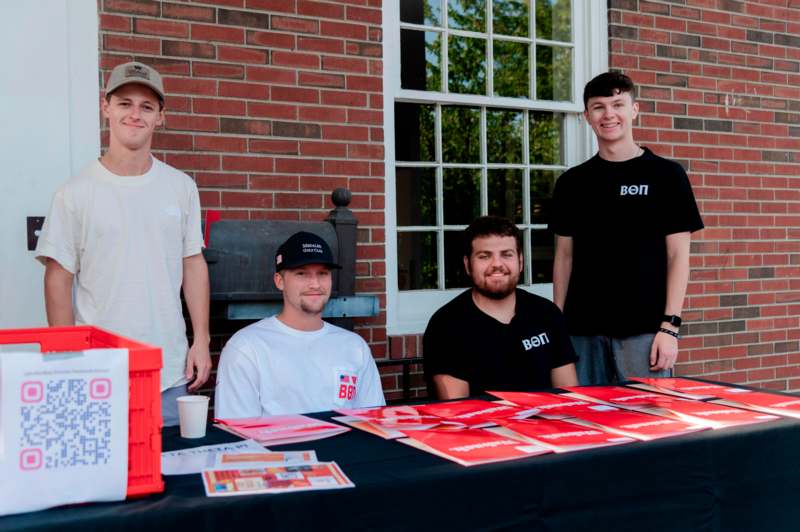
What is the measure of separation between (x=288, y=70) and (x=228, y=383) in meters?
1.68

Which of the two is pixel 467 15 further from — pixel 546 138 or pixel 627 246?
pixel 627 246

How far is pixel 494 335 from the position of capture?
3053mm

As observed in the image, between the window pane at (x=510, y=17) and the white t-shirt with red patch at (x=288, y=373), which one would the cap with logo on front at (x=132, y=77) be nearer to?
the white t-shirt with red patch at (x=288, y=373)

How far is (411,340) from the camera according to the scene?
421 cm

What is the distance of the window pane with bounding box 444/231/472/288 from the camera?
444 cm

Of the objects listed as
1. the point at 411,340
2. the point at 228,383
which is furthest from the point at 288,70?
the point at 228,383

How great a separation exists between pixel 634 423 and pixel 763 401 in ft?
1.95

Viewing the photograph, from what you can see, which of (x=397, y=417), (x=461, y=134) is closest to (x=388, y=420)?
(x=397, y=417)

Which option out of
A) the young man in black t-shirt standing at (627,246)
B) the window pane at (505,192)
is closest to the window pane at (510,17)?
the window pane at (505,192)

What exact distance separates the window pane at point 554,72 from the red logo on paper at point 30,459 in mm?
3795

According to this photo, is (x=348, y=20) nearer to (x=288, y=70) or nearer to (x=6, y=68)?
(x=288, y=70)

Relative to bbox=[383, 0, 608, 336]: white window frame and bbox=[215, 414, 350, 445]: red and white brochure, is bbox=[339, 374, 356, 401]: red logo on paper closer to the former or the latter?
bbox=[215, 414, 350, 445]: red and white brochure

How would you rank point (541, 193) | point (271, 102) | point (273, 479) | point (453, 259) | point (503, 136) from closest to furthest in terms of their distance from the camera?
point (273, 479) < point (271, 102) < point (453, 259) < point (503, 136) < point (541, 193)

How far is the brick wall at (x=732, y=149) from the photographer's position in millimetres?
4836
